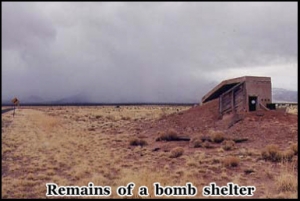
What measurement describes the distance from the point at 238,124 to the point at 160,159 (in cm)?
626

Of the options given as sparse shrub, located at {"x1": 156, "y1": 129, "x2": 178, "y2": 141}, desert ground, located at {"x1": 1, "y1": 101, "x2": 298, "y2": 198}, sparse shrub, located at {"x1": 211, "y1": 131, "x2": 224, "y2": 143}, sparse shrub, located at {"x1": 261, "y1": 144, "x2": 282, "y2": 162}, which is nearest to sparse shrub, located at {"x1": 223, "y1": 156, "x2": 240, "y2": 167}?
desert ground, located at {"x1": 1, "y1": 101, "x2": 298, "y2": 198}

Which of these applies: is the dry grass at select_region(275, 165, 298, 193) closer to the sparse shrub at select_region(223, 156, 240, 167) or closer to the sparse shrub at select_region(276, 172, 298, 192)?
the sparse shrub at select_region(276, 172, 298, 192)

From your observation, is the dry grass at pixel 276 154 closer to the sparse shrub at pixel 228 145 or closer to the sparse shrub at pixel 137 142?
the sparse shrub at pixel 228 145

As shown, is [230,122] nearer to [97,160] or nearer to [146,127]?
[146,127]

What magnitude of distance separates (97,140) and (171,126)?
5280mm

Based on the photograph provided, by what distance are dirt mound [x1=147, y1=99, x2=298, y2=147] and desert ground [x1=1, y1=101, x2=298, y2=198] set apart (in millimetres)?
46

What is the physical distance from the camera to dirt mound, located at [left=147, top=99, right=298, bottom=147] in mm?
15820

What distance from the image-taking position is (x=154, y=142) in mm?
18281

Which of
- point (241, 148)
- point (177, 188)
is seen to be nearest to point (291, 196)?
point (177, 188)

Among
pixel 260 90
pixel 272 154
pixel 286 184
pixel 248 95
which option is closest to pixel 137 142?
pixel 248 95

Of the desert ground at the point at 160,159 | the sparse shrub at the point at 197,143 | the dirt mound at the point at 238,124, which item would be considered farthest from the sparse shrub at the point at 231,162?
the sparse shrub at the point at 197,143

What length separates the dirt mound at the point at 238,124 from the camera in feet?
51.9

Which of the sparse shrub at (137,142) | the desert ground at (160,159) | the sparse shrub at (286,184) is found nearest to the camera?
the sparse shrub at (286,184)

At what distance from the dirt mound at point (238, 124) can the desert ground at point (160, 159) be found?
0.15 feet
